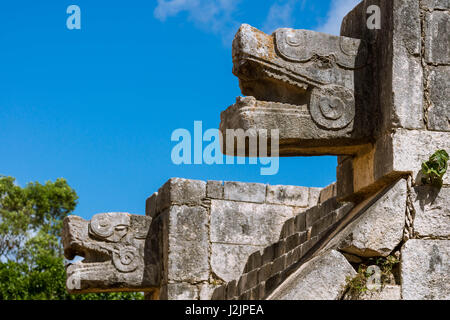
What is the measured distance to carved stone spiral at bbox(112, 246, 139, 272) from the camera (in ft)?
29.2

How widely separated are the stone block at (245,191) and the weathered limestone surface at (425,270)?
162 inches

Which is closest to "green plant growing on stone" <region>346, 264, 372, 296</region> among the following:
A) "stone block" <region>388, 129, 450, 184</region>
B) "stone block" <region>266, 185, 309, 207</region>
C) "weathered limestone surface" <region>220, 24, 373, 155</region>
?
"stone block" <region>388, 129, 450, 184</region>

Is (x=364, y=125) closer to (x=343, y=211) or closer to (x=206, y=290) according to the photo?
(x=343, y=211)

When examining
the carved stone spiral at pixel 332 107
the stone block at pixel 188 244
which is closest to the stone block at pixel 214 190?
the stone block at pixel 188 244

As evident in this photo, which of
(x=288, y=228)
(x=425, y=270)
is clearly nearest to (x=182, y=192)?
(x=288, y=228)

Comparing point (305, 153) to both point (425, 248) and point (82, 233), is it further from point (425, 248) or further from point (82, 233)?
point (82, 233)

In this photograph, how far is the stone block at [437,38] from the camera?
5.67 m

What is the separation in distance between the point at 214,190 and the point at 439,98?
158 inches

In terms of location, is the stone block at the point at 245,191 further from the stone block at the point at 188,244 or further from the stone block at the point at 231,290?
the stone block at the point at 231,290

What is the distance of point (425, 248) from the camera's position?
530 centimetres

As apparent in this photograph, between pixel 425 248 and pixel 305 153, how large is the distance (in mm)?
Answer: 1209

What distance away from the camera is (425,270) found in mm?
5262
